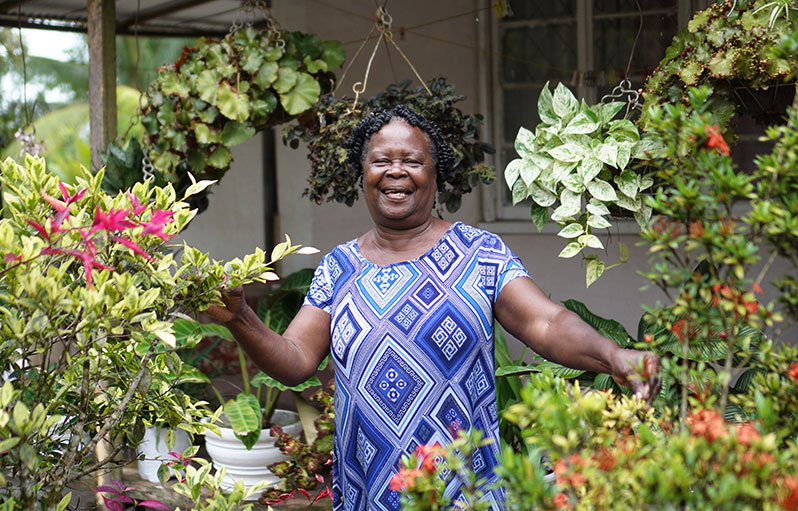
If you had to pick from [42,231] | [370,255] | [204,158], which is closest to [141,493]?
[204,158]

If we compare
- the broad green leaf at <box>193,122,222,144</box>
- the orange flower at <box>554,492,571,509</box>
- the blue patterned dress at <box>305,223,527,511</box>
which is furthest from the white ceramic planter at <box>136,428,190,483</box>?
the orange flower at <box>554,492,571,509</box>

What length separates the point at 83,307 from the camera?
4.83 feet

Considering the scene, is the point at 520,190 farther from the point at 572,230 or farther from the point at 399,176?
the point at 399,176

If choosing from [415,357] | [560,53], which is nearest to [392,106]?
[415,357]

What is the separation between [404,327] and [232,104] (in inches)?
69.1

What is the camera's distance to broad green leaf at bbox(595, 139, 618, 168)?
2.14m

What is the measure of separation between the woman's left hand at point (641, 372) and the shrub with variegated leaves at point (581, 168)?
674 millimetres

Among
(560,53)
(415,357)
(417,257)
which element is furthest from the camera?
(560,53)

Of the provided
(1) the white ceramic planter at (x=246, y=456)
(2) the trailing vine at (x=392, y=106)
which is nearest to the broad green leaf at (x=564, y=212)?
(2) the trailing vine at (x=392, y=106)

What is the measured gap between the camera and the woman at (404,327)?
1945mm

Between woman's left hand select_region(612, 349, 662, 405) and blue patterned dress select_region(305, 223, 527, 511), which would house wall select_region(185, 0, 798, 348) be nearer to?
blue patterned dress select_region(305, 223, 527, 511)

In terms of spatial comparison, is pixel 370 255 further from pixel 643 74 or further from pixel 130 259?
pixel 643 74

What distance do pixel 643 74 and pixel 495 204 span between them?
1.08 metres

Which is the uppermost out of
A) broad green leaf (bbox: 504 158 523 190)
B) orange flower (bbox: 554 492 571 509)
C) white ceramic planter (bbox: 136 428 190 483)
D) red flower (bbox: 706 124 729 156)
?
red flower (bbox: 706 124 729 156)
